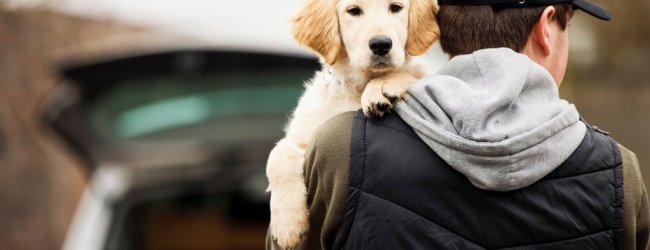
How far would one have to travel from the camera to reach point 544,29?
2.66 metres

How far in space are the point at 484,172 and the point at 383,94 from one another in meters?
0.37

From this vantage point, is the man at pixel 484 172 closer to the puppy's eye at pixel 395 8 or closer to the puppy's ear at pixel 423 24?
the puppy's ear at pixel 423 24

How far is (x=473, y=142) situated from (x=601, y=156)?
0.34 meters

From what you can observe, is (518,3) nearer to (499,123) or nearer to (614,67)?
(499,123)

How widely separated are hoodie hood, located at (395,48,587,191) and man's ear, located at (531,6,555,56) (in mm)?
189

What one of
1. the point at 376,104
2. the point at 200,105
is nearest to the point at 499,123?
the point at 376,104

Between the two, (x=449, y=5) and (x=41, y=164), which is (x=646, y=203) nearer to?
(x=449, y=5)

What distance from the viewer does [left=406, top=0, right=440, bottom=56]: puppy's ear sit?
2.84m

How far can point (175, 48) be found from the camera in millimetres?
5797

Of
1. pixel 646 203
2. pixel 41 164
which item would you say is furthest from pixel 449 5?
pixel 41 164

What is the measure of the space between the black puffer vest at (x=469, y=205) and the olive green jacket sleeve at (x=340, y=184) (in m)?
0.02

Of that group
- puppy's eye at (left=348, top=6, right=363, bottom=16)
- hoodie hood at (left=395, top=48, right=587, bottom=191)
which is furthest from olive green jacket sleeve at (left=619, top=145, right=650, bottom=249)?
puppy's eye at (left=348, top=6, right=363, bottom=16)

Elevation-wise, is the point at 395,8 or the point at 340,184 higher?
the point at 395,8

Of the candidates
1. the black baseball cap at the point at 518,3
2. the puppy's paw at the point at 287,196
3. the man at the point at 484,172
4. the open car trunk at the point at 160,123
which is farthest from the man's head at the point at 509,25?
the open car trunk at the point at 160,123
